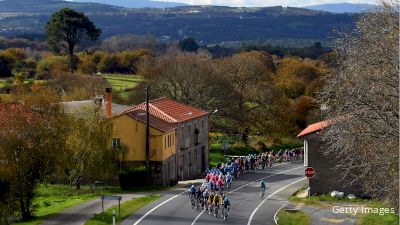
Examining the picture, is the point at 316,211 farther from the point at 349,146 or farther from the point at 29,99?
the point at 29,99

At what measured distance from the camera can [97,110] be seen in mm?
46812

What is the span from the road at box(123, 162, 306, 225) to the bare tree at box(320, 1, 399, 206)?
9.23 metres

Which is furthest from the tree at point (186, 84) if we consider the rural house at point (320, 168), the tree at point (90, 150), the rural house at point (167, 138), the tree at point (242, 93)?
the rural house at point (320, 168)

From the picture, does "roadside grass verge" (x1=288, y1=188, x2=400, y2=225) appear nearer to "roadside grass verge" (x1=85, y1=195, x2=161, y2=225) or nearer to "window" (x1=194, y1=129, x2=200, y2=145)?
"roadside grass verge" (x1=85, y1=195, x2=161, y2=225)

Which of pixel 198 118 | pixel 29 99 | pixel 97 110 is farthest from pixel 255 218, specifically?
pixel 198 118

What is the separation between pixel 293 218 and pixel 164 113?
19.7 m

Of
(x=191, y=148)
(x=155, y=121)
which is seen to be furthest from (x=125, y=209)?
(x=191, y=148)

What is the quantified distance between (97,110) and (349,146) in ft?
77.9

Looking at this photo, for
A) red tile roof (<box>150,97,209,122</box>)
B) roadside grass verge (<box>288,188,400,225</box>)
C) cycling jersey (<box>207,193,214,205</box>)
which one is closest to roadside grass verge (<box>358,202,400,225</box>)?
roadside grass verge (<box>288,188,400,225</box>)

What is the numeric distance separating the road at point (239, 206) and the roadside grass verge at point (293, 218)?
46 centimetres

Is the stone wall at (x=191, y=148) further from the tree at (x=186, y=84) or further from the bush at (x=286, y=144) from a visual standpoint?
the bush at (x=286, y=144)

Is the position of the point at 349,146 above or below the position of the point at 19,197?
above

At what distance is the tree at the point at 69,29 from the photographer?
99.5 meters

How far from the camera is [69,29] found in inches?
3962
